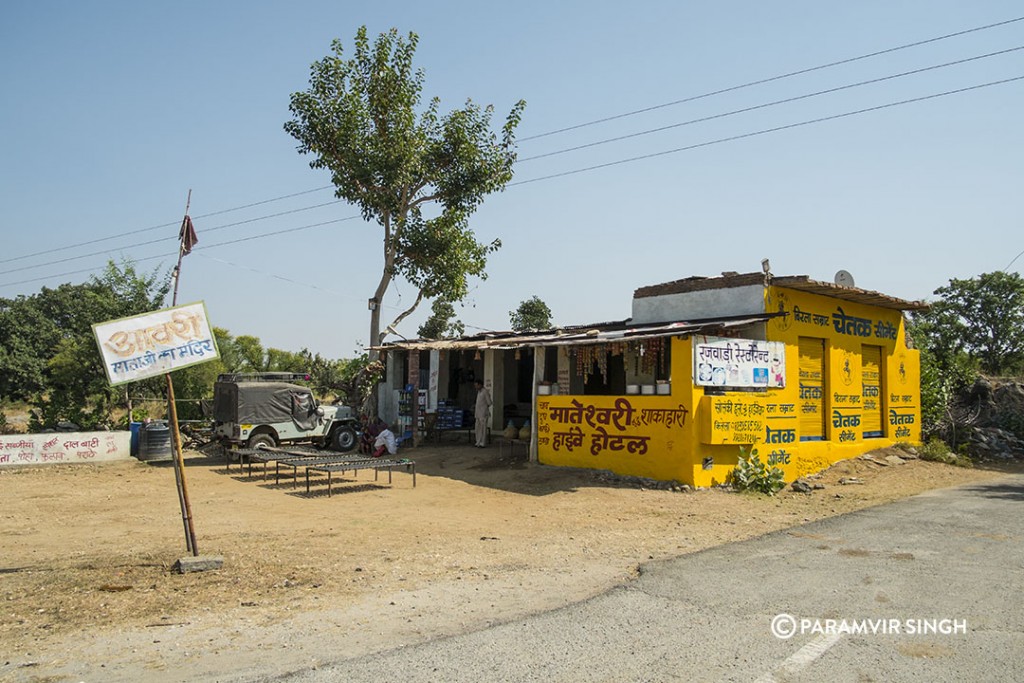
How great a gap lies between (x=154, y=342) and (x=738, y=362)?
31.4 ft

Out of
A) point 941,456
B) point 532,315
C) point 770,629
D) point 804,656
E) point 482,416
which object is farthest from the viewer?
point 532,315

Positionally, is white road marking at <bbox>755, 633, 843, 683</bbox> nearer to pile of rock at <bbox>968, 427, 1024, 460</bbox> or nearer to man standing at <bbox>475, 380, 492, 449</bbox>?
man standing at <bbox>475, 380, 492, 449</bbox>

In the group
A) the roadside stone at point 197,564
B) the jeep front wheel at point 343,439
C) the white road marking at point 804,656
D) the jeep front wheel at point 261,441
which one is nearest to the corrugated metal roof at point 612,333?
the jeep front wheel at point 343,439

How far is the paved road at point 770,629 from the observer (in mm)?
4113

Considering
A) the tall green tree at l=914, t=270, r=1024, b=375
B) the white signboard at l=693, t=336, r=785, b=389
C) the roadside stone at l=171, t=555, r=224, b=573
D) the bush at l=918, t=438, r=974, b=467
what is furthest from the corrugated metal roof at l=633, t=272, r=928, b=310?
the tall green tree at l=914, t=270, r=1024, b=375

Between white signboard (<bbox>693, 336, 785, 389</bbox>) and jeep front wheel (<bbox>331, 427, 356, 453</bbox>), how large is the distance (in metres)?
10.1

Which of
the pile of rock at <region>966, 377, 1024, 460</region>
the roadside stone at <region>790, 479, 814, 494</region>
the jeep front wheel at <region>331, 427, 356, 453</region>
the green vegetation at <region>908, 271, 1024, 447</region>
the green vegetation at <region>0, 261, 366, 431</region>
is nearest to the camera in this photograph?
the roadside stone at <region>790, 479, 814, 494</region>

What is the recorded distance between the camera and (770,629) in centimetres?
488

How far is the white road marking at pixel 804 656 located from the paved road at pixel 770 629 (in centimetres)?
1

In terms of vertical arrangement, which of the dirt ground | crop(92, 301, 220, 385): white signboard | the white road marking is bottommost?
the dirt ground

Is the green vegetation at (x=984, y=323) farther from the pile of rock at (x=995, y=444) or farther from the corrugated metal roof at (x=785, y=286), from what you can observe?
the corrugated metal roof at (x=785, y=286)

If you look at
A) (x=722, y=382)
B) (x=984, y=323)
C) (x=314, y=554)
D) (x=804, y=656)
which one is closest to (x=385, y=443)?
(x=722, y=382)

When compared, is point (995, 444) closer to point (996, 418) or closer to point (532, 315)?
point (996, 418)

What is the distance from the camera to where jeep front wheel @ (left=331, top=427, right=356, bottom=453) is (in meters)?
18.1
